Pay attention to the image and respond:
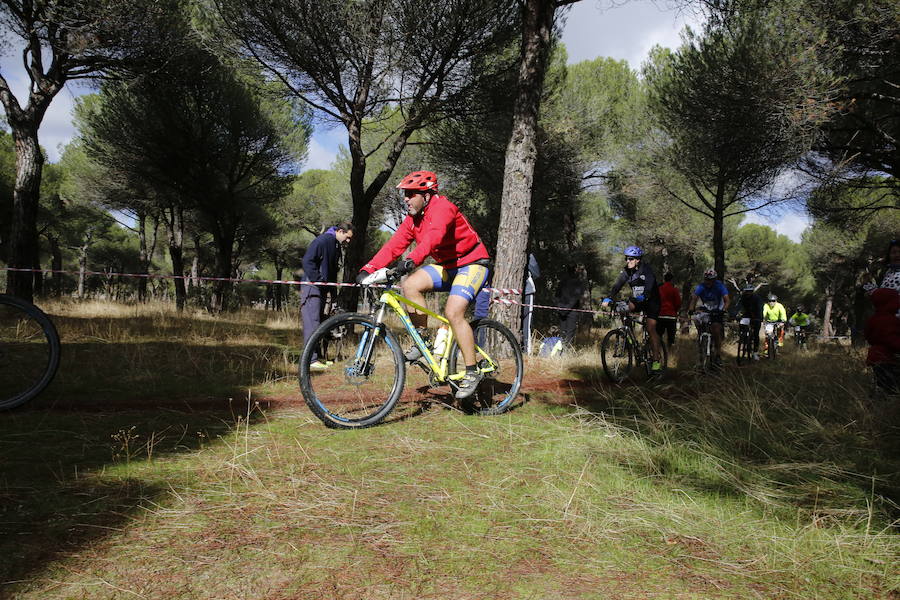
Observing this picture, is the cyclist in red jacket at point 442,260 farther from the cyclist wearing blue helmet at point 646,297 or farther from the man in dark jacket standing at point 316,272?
the cyclist wearing blue helmet at point 646,297

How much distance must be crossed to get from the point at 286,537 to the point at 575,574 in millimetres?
1060

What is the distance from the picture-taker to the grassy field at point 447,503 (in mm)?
1767

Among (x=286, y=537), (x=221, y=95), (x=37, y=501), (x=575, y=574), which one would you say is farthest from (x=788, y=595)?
(x=221, y=95)

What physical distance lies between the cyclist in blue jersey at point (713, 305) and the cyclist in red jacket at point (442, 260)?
17.0 feet

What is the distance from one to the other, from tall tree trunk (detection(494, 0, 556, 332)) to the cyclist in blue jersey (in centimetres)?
312

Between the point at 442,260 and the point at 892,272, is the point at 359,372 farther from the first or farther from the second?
the point at 892,272

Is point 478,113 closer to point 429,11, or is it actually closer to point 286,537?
point 429,11

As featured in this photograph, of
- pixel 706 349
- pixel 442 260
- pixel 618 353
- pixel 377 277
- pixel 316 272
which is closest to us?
pixel 377 277

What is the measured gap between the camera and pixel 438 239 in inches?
148

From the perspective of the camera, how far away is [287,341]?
888 centimetres

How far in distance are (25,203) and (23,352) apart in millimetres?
7164

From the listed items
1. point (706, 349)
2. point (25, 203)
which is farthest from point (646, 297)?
point (25, 203)

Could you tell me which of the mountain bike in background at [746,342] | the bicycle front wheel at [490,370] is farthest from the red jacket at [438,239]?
the mountain bike in background at [746,342]

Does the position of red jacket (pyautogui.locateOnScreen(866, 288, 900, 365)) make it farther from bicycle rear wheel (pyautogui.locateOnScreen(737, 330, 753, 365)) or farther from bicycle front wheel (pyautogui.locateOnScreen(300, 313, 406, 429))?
bicycle rear wheel (pyautogui.locateOnScreen(737, 330, 753, 365))
